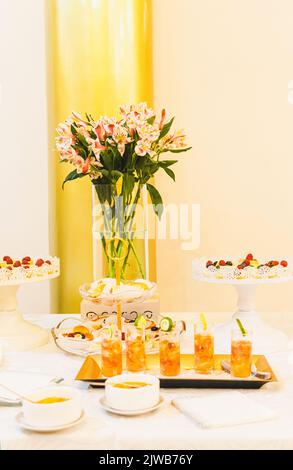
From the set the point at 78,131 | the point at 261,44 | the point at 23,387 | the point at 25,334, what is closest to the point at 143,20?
the point at 261,44

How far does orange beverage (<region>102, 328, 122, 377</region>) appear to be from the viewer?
4.41 feet

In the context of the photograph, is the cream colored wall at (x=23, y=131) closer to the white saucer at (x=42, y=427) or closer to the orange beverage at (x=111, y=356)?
the orange beverage at (x=111, y=356)

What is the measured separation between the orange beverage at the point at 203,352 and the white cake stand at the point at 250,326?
8.2 inches

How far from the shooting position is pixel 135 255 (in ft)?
5.93

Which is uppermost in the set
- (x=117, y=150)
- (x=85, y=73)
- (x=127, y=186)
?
(x=85, y=73)

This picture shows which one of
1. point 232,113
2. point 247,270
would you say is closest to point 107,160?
point 247,270

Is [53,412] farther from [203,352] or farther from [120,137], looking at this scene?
[120,137]

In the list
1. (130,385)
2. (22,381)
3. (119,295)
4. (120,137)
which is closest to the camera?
(130,385)

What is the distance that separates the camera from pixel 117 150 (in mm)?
1769

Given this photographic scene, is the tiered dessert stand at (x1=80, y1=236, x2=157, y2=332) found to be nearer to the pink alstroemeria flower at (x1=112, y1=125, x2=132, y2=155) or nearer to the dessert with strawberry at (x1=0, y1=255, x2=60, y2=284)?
the dessert with strawberry at (x1=0, y1=255, x2=60, y2=284)

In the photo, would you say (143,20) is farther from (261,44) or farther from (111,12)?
(261,44)

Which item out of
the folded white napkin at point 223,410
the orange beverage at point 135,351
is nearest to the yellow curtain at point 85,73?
the orange beverage at point 135,351

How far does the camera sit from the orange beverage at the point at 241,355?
1320mm

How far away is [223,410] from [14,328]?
0.81m
